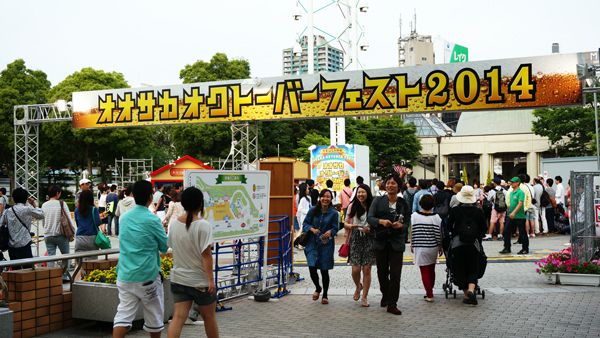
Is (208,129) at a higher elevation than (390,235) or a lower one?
higher

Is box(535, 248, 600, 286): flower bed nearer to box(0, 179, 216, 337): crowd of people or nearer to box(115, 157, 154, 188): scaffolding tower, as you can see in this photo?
box(0, 179, 216, 337): crowd of people

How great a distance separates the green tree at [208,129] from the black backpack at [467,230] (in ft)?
117

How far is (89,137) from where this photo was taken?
37406mm

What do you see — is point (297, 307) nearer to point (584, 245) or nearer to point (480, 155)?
point (584, 245)

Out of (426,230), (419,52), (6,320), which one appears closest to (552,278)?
(426,230)

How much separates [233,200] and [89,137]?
3295 centimetres

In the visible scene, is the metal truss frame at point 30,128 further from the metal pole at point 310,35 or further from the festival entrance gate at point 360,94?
the metal pole at point 310,35

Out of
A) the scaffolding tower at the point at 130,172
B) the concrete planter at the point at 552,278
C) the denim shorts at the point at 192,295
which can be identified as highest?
the scaffolding tower at the point at 130,172

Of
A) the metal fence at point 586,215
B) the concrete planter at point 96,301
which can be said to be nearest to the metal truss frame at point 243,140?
the concrete planter at point 96,301

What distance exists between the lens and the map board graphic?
7.12 m

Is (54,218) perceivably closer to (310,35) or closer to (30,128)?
(30,128)

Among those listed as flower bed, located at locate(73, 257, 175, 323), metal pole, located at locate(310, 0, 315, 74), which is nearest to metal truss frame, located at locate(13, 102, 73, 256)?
flower bed, located at locate(73, 257, 175, 323)

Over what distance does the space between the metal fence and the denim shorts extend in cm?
691

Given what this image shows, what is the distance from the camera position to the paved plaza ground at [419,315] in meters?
6.33
